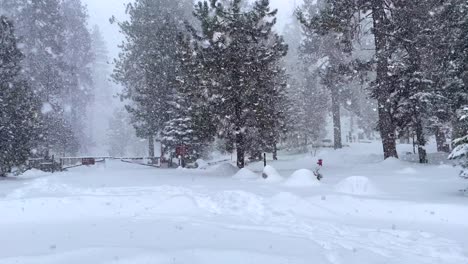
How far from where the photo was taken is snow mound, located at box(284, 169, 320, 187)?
1563cm

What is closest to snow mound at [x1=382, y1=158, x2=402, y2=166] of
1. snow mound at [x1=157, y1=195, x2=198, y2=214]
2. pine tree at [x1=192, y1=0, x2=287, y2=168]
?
pine tree at [x1=192, y1=0, x2=287, y2=168]

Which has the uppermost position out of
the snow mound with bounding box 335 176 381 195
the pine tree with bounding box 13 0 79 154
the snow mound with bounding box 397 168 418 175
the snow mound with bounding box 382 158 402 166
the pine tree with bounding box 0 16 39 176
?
the pine tree with bounding box 13 0 79 154

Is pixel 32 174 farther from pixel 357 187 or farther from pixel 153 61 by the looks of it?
pixel 357 187

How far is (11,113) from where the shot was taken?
2008 cm

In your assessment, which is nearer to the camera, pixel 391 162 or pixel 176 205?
pixel 176 205

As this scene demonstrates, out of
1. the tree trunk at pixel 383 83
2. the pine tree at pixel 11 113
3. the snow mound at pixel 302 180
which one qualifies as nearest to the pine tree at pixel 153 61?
the pine tree at pixel 11 113

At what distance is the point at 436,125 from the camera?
26188mm

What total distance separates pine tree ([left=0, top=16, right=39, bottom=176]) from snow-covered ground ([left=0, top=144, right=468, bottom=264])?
13.4ft

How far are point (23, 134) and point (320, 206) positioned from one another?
1493 centimetres

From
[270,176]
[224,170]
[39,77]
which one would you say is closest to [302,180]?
[270,176]

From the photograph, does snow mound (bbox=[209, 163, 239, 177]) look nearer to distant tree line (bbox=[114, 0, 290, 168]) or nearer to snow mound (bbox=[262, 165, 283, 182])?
distant tree line (bbox=[114, 0, 290, 168])

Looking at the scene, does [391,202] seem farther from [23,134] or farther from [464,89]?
[23,134]

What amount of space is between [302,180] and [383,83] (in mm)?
8988

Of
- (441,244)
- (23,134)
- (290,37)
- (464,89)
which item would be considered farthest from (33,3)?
(290,37)
